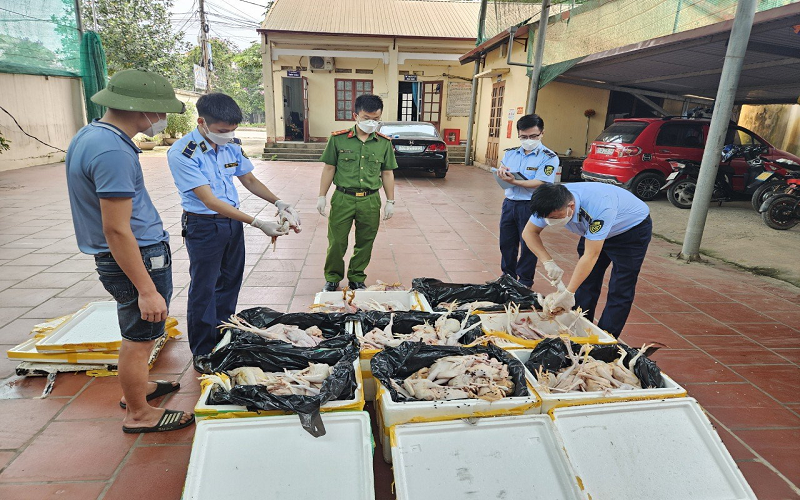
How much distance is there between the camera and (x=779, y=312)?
4.24 meters

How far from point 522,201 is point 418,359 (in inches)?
86.0

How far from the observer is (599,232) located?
111 inches

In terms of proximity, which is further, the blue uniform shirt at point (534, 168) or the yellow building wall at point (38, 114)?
the yellow building wall at point (38, 114)

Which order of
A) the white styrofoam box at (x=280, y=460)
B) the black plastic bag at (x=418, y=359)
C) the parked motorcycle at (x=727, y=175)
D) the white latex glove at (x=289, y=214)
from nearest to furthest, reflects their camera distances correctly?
the white styrofoam box at (x=280, y=460), the black plastic bag at (x=418, y=359), the white latex glove at (x=289, y=214), the parked motorcycle at (x=727, y=175)

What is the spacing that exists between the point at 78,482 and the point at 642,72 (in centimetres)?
1073

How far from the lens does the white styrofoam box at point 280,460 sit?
1.79 metres

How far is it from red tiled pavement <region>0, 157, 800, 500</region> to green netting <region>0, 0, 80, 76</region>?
14.4ft

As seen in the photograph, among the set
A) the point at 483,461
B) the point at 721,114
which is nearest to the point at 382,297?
the point at 483,461

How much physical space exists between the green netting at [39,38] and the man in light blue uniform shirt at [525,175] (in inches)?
453

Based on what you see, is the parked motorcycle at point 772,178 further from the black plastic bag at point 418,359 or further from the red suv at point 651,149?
the black plastic bag at point 418,359

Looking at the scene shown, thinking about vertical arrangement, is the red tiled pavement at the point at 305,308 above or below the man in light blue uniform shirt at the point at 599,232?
below

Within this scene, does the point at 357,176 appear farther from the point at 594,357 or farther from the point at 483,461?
the point at 483,461

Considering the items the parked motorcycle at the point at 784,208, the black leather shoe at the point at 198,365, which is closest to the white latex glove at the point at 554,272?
the black leather shoe at the point at 198,365

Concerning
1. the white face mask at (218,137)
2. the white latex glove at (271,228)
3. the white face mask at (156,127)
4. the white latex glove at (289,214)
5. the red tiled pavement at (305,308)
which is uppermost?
the white face mask at (156,127)
